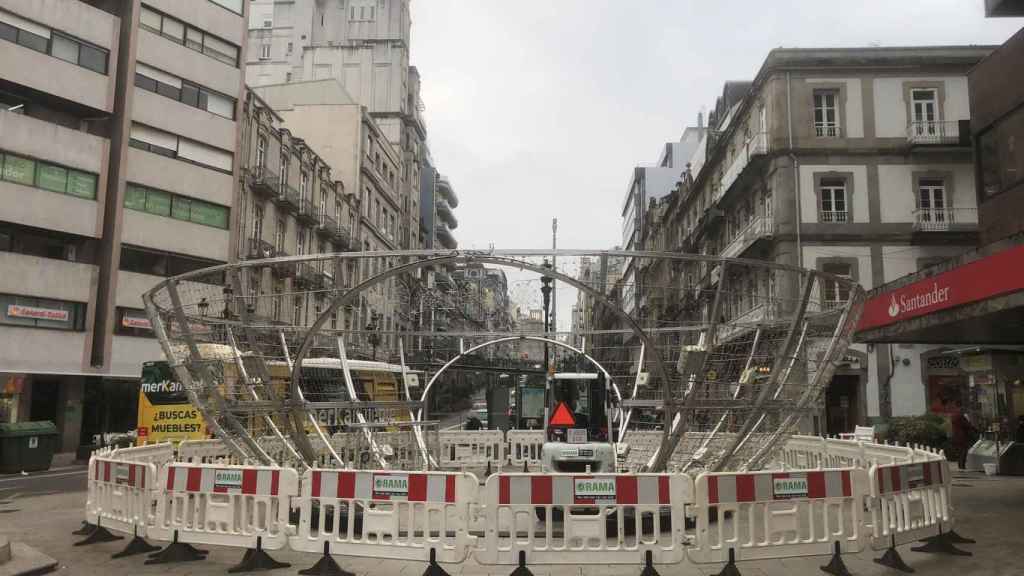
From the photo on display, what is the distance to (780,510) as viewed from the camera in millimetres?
8398

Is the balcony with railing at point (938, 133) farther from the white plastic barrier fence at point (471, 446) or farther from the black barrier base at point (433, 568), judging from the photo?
the black barrier base at point (433, 568)

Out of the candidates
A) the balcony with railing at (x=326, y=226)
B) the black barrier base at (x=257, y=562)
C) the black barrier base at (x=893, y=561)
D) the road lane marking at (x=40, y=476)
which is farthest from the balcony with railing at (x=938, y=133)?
the road lane marking at (x=40, y=476)

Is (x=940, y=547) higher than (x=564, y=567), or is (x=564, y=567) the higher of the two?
(x=940, y=547)

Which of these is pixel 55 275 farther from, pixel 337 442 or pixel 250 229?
pixel 337 442

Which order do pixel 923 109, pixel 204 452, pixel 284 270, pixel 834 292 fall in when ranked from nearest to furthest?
pixel 834 292 < pixel 204 452 < pixel 284 270 < pixel 923 109

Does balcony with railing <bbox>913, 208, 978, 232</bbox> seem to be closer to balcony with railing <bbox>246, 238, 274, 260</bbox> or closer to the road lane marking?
balcony with railing <bbox>246, 238, 274, 260</bbox>

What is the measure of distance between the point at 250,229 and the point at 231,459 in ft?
82.0

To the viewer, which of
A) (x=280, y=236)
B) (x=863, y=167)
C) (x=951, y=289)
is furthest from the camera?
(x=280, y=236)

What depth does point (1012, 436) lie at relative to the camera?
20891 mm

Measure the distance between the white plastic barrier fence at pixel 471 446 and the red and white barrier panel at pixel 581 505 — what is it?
1163 centimetres

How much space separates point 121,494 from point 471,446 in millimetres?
11027

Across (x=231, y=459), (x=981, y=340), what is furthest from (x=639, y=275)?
(x=981, y=340)

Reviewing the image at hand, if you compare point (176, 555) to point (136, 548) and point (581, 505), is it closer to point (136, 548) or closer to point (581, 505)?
point (136, 548)

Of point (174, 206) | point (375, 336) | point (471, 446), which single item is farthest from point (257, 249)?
point (375, 336)
